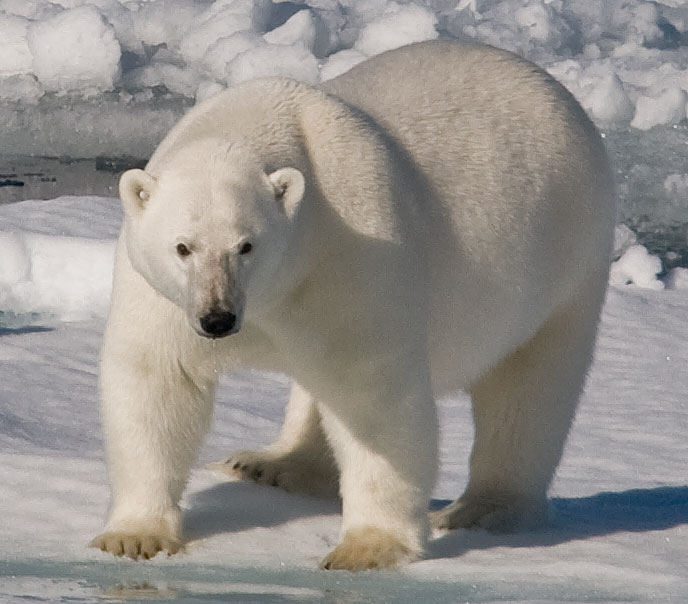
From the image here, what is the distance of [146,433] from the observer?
3.32 m

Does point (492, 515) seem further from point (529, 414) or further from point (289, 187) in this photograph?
point (289, 187)

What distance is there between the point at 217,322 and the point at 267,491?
4.18 ft

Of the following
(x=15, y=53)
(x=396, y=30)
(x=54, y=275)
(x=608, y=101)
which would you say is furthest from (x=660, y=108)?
(x=54, y=275)

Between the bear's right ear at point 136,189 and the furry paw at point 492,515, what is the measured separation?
1.34 m

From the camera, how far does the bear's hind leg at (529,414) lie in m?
4.02

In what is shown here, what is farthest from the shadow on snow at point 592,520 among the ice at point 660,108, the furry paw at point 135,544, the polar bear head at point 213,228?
the ice at point 660,108

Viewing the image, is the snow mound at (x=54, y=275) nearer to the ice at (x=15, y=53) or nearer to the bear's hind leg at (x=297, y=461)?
the bear's hind leg at (x=297, y=461)

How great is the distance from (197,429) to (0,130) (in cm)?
853

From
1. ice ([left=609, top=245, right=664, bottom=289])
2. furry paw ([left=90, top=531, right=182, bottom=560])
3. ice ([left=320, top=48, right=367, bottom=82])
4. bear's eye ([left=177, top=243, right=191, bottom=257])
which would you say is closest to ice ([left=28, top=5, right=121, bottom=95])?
ice ([left=320, top=48, right=367, bottom=82])

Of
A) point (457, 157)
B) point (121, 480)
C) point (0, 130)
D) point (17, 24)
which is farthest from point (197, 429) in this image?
point (17, 24)

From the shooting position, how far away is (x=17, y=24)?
12.4 metres

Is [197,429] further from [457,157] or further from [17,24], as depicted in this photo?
A: [17,24]

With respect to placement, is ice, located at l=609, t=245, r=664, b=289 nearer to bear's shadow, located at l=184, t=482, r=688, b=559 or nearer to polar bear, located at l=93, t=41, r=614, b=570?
bear's shadow, located at l=184, t=482, r=688, b=559

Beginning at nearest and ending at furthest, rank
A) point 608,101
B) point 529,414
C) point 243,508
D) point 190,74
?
point 243,508, point 529,414, point 608,101, point 190,74
